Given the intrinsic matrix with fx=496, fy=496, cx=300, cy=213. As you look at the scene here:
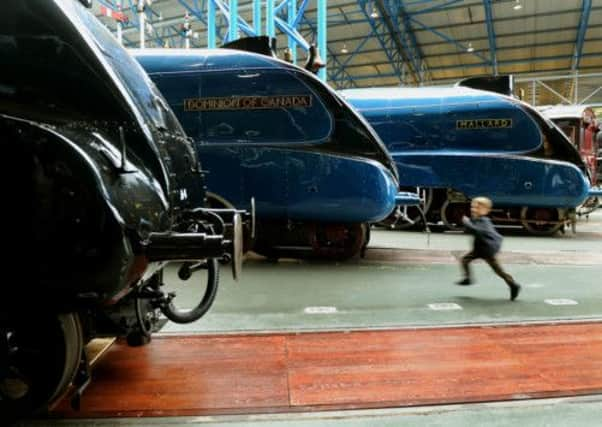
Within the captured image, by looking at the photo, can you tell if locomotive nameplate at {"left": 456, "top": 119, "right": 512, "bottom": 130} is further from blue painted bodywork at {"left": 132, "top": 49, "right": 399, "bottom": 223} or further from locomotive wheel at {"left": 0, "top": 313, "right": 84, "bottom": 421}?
locomotive wheel at {"left": 0, "top": 313, "right": 84, "bottom": 421}

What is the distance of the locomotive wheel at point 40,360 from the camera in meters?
2.06

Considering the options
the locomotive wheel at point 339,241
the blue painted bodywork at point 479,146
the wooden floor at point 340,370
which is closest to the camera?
the wooden floor at point 340,370

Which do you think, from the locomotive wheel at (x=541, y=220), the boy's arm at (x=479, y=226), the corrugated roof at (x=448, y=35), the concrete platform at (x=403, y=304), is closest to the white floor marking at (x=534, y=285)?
the concrete platform at (x=403, y=304)

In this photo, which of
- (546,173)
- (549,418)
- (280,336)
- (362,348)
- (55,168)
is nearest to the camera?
(55,168)

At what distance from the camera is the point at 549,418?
2.33 meters

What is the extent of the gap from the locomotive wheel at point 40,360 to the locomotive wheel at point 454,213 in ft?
26.5

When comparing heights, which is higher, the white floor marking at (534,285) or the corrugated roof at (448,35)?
the corrugated roof at (448,35)

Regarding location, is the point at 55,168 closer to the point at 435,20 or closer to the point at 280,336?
the point at 280,336

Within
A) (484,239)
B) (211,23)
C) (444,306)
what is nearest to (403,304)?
(444,306)

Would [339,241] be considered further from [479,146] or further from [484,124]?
[484,124]

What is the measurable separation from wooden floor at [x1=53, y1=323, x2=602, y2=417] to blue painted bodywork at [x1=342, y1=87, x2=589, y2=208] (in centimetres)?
535

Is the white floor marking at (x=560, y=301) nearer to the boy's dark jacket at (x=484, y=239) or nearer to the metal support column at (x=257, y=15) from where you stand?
the boy's dark jacket at (x=484, y=239)

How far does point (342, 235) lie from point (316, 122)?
4.95ft

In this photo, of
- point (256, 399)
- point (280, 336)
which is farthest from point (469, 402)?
point (280, 336)
